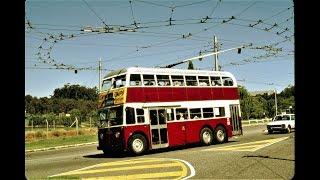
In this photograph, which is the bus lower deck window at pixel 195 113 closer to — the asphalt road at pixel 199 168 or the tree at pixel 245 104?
the asphalt road at pixel 199 168

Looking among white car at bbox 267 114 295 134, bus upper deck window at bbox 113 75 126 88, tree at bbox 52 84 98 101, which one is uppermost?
tree at bbox 52 84 98 101

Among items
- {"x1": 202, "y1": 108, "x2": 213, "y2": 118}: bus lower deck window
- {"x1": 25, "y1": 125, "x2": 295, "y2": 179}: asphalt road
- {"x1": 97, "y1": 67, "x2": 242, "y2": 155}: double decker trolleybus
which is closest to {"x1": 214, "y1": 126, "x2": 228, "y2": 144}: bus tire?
{"x1": 97, "y1": 67, "x2": 242, "y2": 155}: double decker trolleybus

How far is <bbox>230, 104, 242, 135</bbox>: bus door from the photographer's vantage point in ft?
81.3

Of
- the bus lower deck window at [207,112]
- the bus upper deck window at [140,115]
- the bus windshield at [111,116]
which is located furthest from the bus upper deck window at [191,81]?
the bus windshield at [111,116]

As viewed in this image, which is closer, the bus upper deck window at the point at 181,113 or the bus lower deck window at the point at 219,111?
the bus upper deck window at the point at 181,113

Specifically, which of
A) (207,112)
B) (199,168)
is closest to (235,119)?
(207,112)

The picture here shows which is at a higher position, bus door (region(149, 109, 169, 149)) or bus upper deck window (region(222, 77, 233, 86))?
bus upper deck window (region(222, 77, 233, 86))

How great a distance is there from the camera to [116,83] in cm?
2020

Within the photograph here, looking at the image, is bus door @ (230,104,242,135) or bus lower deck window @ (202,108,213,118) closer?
bus lower deck window @ (202,108,213,118)

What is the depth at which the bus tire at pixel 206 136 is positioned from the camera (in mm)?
23042

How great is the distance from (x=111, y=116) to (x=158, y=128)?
2413 millimetres

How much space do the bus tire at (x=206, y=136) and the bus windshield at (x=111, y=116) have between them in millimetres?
5454

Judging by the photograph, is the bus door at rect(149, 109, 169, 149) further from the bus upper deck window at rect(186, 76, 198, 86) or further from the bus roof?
the bus upper deck window at rect(186, 76, 198, 86)
